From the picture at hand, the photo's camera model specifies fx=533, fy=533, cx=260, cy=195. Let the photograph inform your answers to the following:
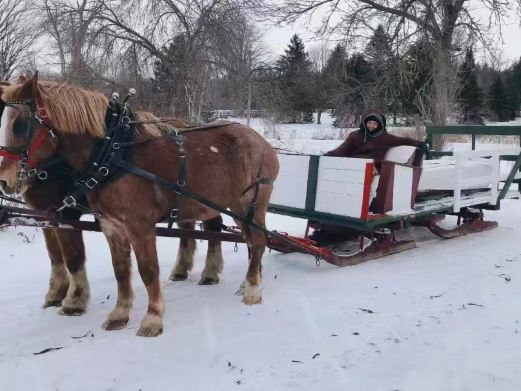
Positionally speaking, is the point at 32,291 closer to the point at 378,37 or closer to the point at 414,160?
the point at 414,160

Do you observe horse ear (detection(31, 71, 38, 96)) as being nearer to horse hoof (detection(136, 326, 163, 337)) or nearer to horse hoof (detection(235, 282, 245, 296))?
horse hoof (detection(136, 326, 163, 337))

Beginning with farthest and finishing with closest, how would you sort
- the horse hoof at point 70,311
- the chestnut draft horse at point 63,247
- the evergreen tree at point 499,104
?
1. the evergreen tree at point 499,104
2. the horse hoof at point 70,311
3. the chestnut draft horse at point 63,247

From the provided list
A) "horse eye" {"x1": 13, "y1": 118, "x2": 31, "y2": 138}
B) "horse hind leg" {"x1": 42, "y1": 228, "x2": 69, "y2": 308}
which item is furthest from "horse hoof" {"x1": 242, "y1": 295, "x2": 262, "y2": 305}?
"horse eye" {"x1": 13, "y1": 118, "x2": 31, "y2": 138}

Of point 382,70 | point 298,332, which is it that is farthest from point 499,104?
point 298,332

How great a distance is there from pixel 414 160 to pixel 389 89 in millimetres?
9889

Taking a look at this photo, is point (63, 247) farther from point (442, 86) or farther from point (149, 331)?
point (442, 86)

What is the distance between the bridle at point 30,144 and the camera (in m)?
3.27

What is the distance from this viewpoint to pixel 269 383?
2914 mm

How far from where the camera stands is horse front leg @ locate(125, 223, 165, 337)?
3.63 m

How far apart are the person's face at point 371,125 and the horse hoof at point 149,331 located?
3.71 metres

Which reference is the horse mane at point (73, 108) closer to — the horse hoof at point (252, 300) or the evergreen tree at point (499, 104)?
the horse hoof at point (252, 300)

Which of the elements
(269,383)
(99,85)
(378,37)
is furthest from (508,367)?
(378,37)

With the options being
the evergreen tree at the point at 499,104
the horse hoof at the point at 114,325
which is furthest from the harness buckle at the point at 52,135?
the evergreen tree at the point at 499,104

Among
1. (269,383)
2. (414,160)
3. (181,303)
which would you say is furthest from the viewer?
(414,160)
